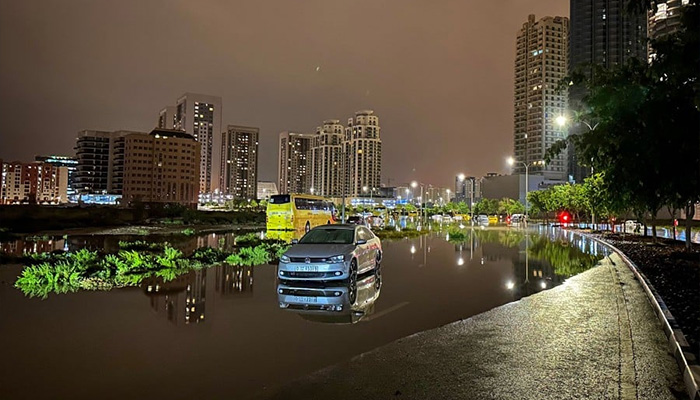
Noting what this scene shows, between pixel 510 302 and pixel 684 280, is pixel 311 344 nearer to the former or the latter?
pixel 510 302

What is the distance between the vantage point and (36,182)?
16862 centimetres

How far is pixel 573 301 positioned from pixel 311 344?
667 centimetres

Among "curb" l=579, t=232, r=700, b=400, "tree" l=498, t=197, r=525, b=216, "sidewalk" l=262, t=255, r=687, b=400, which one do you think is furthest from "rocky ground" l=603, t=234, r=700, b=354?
"tree" l=498, t=197, r=525, b=216

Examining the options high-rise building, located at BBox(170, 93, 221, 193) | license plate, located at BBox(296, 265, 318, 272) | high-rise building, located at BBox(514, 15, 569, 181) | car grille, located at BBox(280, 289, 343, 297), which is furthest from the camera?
high-rise building, located at BBox(170, 93, 221, 193)

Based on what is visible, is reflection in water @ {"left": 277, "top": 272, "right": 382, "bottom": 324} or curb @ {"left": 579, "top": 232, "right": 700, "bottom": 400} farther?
reflection in water @ {"left": 277, "top": 272, "right": 382, "bottom": 324}

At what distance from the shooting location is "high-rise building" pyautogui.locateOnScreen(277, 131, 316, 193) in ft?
536

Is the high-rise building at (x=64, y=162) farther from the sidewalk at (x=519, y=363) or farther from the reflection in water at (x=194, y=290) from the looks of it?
the sidewalk at (x=519, y=363)

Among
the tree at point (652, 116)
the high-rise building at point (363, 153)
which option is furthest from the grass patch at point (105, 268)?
the high-rise building at point (363, 153)

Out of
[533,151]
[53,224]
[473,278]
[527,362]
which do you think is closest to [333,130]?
[533,151]

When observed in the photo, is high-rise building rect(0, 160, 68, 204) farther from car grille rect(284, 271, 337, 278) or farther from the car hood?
car grille rect(284, 271, 337, 278)

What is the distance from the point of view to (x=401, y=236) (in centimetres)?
3419

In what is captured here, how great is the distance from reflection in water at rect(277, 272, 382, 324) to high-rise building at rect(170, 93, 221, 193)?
623 feet

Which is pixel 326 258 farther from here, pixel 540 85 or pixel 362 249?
pixel 540 85

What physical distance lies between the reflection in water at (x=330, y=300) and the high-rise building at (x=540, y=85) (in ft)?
503
